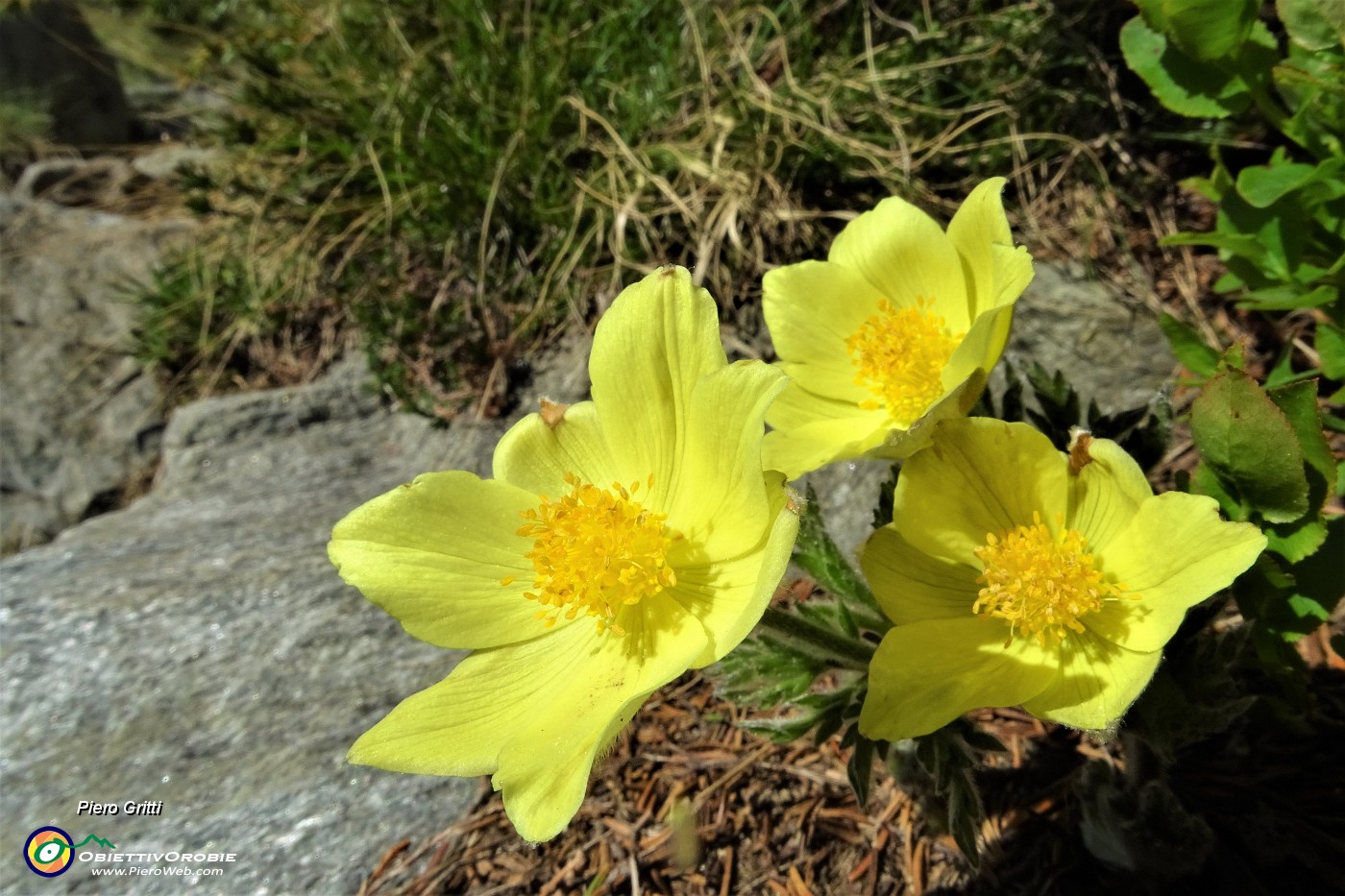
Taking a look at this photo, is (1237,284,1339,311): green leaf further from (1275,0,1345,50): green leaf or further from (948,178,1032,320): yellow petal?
(948,178,1032,320): yellow petal

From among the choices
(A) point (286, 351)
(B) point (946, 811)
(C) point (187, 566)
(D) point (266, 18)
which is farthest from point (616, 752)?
(D) point (266, 18)

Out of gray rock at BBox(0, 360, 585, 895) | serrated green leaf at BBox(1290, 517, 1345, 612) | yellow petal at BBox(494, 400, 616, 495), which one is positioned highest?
yellow petal at BBox(494, 400, 616, 495)

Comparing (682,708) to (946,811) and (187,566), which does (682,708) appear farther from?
(187,566)

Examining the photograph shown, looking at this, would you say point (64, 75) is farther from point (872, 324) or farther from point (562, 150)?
point (872, 324)

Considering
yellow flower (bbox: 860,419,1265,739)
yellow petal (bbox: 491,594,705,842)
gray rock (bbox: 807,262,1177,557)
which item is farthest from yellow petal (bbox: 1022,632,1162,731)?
gray rock (bbox: 807,262,1177,557)

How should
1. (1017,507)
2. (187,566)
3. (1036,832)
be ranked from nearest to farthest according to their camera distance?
(1017,507) < (1036,832) < (187,566)

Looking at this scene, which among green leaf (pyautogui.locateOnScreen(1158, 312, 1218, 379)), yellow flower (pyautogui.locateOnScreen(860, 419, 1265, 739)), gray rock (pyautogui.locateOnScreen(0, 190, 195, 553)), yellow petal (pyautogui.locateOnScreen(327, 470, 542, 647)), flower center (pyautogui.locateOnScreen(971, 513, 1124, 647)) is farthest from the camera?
gray rock (pyautogui.locateOnScreen(0, 190, 195, 553))

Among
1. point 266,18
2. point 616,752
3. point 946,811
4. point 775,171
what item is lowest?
point 616,752

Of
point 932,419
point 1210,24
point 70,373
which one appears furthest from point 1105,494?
point 70,373
